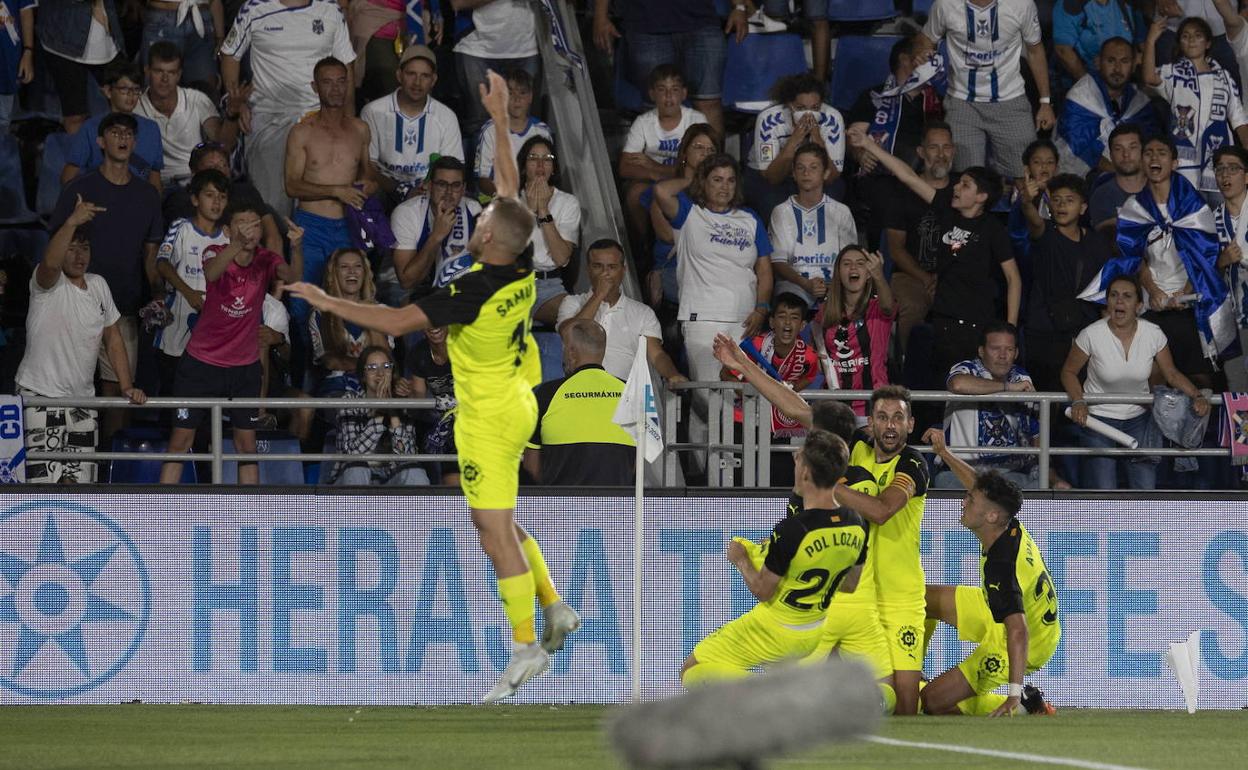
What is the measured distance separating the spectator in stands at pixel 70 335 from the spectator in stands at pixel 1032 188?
7.19 metres

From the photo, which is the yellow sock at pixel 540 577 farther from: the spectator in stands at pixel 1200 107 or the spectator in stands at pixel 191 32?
the spectator in stands at pixel 1200 107

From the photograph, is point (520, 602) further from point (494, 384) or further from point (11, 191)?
point (11, 191)

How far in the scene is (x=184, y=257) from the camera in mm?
13594

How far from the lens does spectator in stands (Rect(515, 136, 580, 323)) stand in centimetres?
1398

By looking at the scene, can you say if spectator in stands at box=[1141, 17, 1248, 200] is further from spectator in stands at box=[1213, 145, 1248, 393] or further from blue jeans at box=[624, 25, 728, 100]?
blue jeans at box=[624, 25, 728, 100]

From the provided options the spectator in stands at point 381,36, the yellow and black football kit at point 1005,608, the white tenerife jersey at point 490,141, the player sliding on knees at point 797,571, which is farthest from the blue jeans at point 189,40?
the yellow and black football kit at point 1005,608

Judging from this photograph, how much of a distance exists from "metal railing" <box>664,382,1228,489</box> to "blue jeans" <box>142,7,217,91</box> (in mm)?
5575

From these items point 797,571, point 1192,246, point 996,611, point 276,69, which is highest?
point 276,69

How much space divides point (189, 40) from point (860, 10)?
6.11 meters

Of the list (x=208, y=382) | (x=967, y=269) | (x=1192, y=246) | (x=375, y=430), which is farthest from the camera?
(x=1192, y=246)

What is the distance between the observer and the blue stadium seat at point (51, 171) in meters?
14.8

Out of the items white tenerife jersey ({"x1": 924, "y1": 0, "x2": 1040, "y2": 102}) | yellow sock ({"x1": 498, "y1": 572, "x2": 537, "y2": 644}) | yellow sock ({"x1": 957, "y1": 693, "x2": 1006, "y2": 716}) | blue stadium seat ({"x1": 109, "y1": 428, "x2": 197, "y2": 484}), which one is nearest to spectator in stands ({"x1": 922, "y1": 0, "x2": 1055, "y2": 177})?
white tenerife jersey ({"x1": 924, "y1": 0, "x2": 1040, "y2": 102})

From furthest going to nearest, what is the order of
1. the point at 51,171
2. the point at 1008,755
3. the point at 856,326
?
the point at 51,171 → the point at 856,326 → the point at 1008,755

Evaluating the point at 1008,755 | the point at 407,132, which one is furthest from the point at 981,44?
the point at 1008,755
